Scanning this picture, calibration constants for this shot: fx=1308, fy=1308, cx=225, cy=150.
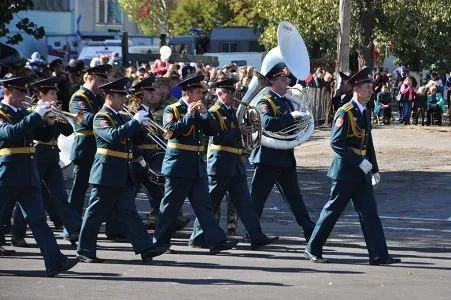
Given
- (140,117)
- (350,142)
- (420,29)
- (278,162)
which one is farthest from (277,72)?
(420,29)

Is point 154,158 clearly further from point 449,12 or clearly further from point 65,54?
point 65,54

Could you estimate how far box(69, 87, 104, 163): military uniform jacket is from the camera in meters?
14.0

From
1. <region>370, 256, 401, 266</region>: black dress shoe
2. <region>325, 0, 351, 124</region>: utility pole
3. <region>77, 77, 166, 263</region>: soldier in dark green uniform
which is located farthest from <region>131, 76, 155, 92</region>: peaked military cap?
<region>325, 0, 351, 124</region>: utility pole

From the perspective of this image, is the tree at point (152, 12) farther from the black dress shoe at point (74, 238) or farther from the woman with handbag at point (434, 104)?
the black dress shoe at point (74, 238)

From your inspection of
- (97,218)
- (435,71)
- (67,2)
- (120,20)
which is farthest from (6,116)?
(120,20)

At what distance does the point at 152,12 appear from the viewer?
70.4m

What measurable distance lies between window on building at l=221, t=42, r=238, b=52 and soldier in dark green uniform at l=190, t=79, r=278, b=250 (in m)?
39.5

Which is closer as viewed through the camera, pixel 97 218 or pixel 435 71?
pixel 97 218

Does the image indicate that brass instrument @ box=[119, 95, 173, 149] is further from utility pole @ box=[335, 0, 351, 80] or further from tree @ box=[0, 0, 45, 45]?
utility pole @ box=[335, 0, 351, 80]

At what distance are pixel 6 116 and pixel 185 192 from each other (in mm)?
2112

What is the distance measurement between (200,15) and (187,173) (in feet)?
168

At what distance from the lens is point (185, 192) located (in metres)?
13.1

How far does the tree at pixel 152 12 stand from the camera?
6944cm

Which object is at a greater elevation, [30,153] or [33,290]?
[30,153]
